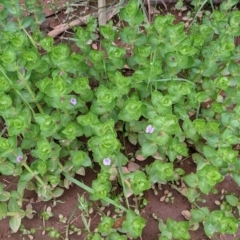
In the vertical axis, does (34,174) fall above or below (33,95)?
below

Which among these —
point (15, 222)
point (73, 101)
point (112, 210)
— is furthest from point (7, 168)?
point (112, 210)

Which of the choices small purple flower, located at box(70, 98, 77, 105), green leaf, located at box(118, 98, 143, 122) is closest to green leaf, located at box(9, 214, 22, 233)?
small purple flower, located at box(70, 98, 77, 105)

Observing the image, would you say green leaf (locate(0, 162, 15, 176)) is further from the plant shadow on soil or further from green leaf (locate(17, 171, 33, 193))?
the plant shadow on soil

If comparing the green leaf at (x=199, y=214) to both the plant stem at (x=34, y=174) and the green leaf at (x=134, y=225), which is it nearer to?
the green leaf at (x=134, y=225)

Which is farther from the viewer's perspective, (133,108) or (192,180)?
(192,180)

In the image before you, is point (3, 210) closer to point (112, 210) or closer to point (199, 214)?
point (112, 210)

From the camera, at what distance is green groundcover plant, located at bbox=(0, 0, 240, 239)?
1.91m

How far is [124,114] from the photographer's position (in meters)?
1.99

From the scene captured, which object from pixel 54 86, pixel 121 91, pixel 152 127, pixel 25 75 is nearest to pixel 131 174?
pixel 152 127

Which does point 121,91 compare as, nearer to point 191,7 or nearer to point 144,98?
point 144,98

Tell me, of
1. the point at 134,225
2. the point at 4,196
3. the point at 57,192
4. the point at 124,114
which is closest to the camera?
the point at 134,225

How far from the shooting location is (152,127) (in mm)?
2033

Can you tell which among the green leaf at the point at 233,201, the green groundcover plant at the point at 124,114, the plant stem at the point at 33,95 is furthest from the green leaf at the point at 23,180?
the green leaf at the point at 233,201

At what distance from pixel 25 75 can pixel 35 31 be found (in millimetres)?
497
